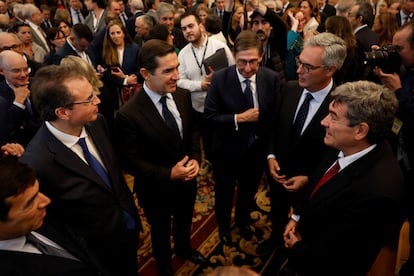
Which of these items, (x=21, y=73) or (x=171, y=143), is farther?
(x=21, y=73)

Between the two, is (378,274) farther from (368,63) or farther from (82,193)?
(82,193)

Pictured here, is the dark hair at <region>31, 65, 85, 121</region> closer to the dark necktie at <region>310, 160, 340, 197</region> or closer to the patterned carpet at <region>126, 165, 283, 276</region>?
the dark necktie at <region>310, 160, 340, 197</region>

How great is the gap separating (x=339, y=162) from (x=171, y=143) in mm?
1024

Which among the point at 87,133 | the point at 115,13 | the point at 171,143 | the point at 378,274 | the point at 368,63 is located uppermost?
the point at 368,63

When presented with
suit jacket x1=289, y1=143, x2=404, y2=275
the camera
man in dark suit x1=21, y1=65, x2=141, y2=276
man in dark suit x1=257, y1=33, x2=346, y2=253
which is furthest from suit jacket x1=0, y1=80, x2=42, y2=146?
the camera

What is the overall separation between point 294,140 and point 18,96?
7.08 ft

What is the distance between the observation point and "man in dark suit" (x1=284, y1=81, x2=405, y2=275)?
1.54 metres

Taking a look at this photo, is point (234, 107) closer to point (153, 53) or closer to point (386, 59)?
point (153, 53)

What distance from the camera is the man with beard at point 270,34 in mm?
3520

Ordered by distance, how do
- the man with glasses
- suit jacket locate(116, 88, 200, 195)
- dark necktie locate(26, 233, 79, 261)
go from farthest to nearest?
the man with glasses
suit jacket locate(116, 88, 200, 195)
dark necktie locate(26, 233, 79, 261)

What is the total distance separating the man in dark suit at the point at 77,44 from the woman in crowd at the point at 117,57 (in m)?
0.21

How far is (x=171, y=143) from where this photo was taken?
2254mm

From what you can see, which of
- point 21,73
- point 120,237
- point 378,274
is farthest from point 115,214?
point 378,274

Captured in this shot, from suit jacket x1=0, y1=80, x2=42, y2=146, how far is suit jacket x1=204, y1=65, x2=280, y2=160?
144 cm
